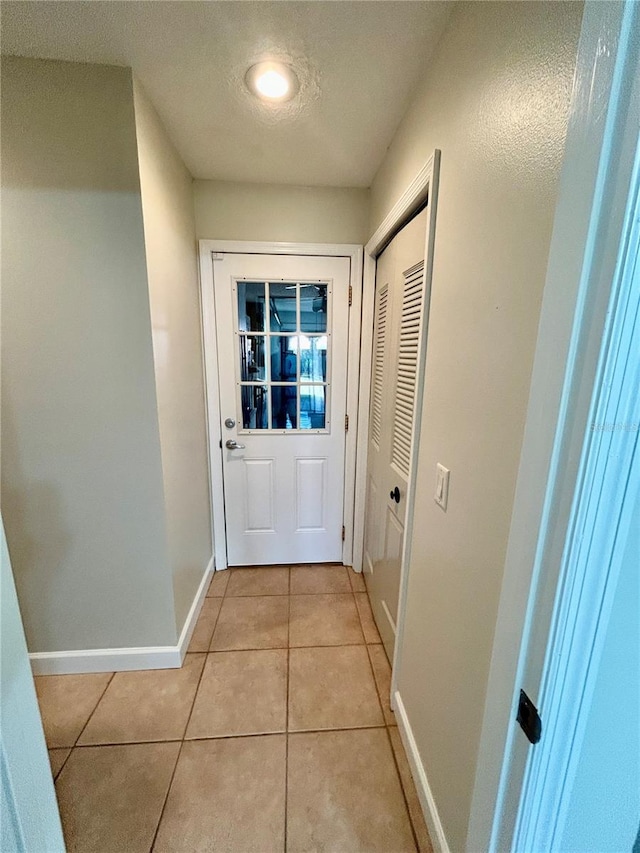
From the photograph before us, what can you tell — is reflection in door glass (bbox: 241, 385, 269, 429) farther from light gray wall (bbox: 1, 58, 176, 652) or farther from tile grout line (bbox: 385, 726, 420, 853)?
tile grout line (bbox: 385, 726, 420, 853)

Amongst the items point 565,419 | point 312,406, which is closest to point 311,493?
point 312,406

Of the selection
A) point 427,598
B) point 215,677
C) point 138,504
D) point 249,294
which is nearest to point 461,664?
point 427,598

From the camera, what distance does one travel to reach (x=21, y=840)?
63cm

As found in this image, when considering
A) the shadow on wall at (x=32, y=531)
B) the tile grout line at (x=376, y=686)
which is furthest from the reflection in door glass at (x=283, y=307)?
the tile grout line at (x=376, y=686)

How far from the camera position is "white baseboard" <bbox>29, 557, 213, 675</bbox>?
149 cm

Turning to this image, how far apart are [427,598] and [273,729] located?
0.85 metres

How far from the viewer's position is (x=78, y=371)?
128cm

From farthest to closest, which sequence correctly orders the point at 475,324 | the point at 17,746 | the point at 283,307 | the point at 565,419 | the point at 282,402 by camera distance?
the point at 282,402
the point at 283,307
the point at 475,324
the point at 17,746
the point at 565,419

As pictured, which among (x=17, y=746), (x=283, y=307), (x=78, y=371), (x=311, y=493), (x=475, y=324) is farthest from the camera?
(x=311, y=493)

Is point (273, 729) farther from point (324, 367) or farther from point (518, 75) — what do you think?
point (518, 75)

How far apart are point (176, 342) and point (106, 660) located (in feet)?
4.94

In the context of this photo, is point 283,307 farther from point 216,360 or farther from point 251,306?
point 216,360

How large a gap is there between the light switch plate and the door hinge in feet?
1.56

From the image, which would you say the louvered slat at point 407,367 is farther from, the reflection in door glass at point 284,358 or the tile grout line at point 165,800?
the tile grout line at point 165,800
